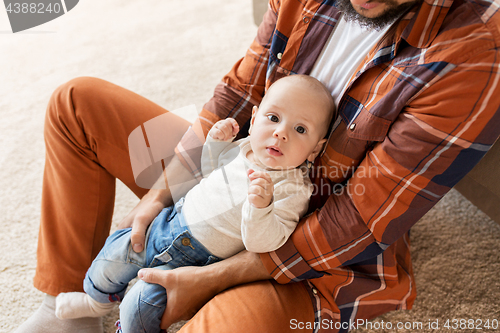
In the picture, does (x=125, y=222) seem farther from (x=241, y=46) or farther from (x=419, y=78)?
(x=241, y=46)

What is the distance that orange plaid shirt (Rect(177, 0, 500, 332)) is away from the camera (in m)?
0.63

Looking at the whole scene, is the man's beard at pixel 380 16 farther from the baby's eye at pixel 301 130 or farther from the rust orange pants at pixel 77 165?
the rust orange pants at pixel 77 165

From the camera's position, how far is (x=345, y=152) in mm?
807

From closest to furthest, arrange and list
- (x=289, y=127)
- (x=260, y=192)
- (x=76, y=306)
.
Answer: (x=260, y=192) < (x=289, y=127) < (x=76, y=306)

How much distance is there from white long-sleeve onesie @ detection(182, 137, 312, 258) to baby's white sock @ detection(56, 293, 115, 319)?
1.10 ft

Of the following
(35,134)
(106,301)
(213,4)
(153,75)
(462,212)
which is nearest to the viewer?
(106,301)

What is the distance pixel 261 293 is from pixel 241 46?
158 centimetres

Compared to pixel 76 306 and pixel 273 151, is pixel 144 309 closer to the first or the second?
pixel 76 306

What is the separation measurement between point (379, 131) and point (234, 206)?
363 millimetres

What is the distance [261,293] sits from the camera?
2.65 ft

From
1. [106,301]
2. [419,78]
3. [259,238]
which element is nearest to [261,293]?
[259,238]

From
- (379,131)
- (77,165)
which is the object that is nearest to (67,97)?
(77,165)

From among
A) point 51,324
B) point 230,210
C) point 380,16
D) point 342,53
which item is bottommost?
point 51,324

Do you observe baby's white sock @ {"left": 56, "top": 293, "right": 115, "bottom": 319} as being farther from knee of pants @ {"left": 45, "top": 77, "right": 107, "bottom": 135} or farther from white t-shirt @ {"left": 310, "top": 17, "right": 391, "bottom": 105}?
white t-shirt @ {"left": 310, "top": 17, "right": 391, "bottom": 105}
